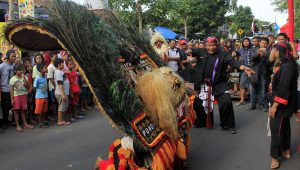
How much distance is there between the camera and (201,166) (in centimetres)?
500

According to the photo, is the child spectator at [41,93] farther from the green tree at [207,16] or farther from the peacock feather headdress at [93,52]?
the green tree at [207,16]

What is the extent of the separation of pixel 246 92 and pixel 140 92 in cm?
664

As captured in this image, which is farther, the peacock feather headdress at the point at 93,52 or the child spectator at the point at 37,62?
the child spectator at the point at 37,62

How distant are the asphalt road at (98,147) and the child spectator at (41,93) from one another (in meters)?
0.46

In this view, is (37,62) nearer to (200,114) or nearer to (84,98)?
(84,98)

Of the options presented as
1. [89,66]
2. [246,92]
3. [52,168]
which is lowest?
[52,168]

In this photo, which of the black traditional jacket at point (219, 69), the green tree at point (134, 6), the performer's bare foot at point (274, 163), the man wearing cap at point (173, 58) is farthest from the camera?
the green tree at point (134, 6)

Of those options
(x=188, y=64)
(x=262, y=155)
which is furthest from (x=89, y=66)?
(x=188, y=64)

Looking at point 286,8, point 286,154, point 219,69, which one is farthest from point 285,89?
point 286,8

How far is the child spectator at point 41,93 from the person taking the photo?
767 cm

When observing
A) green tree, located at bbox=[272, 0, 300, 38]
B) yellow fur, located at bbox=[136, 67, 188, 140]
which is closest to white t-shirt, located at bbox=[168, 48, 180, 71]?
yellow fur, located at bbox=[136, 67, 188, 140]

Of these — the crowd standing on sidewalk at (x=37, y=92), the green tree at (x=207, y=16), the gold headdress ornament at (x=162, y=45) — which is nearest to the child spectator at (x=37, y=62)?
the crowd standing on sidewalk at (x=37, y=92)

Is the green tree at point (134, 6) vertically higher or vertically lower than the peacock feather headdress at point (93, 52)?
higher

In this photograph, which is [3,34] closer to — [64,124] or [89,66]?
[89,66]
